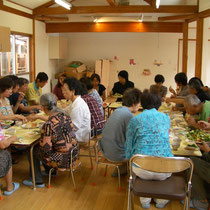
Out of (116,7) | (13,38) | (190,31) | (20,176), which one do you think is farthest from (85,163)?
(190,31)

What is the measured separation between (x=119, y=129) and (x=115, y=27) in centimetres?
614

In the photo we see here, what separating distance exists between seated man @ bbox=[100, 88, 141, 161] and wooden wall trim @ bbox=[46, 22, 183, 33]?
589cm

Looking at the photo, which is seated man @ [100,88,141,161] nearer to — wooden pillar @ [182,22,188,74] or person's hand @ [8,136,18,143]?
person's hand @ [8,136,18,143]

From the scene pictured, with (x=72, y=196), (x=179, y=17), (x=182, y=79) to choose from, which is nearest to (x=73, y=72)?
(x=179, y=17)

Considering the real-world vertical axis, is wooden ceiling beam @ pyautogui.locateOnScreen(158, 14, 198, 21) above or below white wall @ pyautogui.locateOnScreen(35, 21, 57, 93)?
Result: above

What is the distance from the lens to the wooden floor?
10.3 ft

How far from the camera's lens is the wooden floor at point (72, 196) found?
3.15 metres

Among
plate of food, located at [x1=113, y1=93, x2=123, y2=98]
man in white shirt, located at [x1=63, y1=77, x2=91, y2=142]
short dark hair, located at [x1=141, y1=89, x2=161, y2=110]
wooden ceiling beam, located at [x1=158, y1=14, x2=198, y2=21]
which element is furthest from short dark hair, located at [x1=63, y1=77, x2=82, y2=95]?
wooden ceiling beam, located at [x1=158, y1=14, x2=198, y2=21]

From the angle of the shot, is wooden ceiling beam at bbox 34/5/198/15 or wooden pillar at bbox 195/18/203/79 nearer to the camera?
wooden pillar at bbox 195/18/203/79

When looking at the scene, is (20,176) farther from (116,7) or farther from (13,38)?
(116,7)

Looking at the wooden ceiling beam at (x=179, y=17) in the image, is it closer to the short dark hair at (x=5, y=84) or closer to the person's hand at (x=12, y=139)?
the short dark hair at (x=5, y=84)

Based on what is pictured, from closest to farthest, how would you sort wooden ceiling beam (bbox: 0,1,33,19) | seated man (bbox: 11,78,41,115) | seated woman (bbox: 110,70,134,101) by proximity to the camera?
seated man (bbox: 11,78,41,115)
seated woman (bbox: 110,70,134,101)
wooden ceiling beam (bbox: 0,1,33,19)

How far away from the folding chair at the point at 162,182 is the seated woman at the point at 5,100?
2125 millimetres

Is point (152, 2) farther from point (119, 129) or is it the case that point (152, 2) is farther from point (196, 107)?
point (119, 129)
